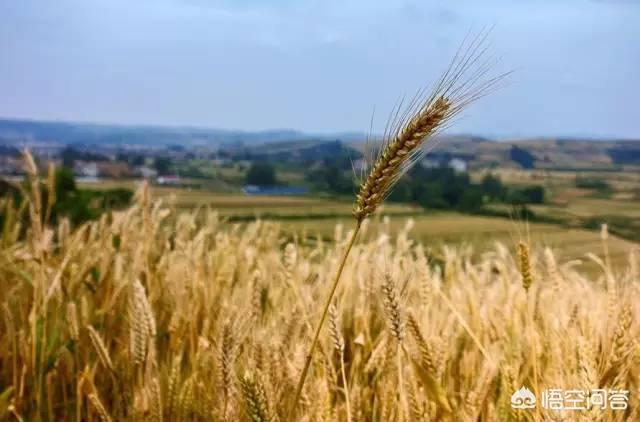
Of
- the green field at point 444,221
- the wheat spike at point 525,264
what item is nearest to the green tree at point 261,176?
the green field at point 444,221

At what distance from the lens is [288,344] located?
1.43m

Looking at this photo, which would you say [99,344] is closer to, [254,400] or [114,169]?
[254,400]

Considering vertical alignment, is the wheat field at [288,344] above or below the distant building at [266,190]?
above

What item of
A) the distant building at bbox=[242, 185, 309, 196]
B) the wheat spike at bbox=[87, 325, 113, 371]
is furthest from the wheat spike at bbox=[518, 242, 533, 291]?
the distant building at bbox=[242, 185, 309, 196]

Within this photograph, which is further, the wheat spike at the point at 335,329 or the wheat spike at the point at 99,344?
the wheat spike at the point at 99,344

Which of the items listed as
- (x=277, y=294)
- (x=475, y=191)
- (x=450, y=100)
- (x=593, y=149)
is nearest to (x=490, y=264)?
(x=277, y=294)

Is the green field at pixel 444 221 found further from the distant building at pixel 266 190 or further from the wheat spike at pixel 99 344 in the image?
the wheat spike at pixel 99 344

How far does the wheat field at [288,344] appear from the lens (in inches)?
46.5

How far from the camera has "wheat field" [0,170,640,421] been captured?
1.18 meters

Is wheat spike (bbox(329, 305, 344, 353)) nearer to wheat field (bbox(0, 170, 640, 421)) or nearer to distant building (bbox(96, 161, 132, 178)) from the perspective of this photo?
wheat field (bbox(0, 170, 640, 421))

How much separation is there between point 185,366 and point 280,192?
6.55 m

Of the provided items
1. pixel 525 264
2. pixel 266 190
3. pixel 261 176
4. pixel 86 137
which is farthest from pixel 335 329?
pixel 86 137

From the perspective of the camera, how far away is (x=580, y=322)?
165 centimetres

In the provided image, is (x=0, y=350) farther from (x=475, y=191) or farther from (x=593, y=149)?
(x=593, y=149)
